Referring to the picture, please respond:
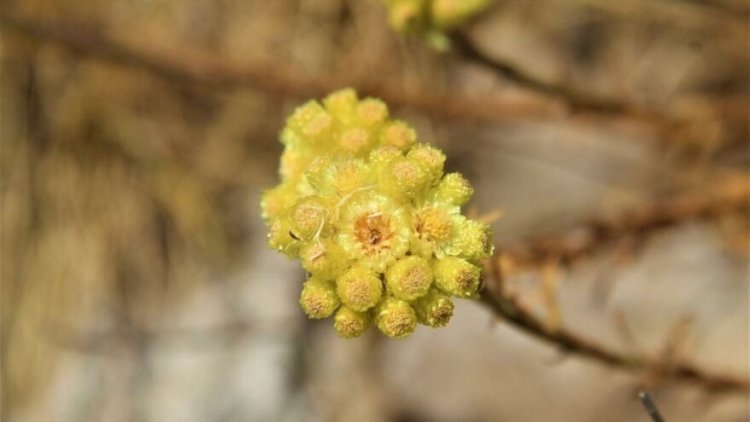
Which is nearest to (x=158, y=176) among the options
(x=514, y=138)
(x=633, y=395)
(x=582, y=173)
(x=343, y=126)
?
(x=514, y=138)

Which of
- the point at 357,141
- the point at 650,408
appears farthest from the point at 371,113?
the point at 650,408

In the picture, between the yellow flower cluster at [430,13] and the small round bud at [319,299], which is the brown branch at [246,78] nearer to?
the yellow flower cluster at [430,13]

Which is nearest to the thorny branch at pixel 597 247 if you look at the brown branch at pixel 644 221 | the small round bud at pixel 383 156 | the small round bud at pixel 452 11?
the brown branch at pixel 644 221

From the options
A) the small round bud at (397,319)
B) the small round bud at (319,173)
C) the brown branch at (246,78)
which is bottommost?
the brown branch at (246,78)

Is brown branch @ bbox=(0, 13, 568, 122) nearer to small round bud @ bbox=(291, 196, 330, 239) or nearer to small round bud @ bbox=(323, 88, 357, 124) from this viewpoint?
small round bud @ bbox=(323, 88, 357, 124)

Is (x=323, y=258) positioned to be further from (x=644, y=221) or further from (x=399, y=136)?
(x=644, y=221)

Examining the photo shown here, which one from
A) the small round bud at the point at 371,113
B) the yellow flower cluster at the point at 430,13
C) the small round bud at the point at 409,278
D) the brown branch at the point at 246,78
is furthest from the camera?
the brown branch at the point at 246,78

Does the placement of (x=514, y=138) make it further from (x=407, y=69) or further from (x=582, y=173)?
(x=407, y=69)
